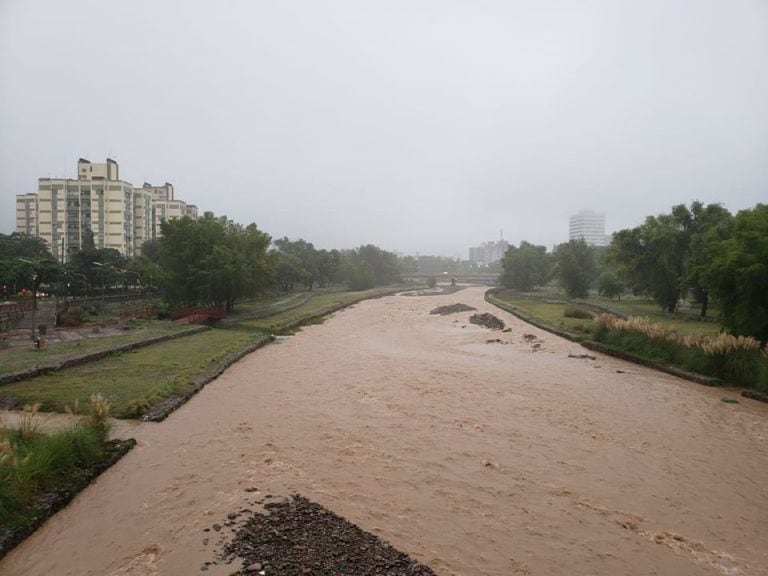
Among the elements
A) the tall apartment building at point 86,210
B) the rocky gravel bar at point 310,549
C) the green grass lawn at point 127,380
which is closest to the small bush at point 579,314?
the green grass lawn at point 127,380

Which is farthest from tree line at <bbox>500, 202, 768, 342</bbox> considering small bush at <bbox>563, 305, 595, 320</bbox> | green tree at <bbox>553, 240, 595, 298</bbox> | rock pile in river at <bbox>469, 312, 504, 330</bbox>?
rock pile in river at <bbox>469, 312, 504, 330</bbox>

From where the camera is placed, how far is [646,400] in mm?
15914

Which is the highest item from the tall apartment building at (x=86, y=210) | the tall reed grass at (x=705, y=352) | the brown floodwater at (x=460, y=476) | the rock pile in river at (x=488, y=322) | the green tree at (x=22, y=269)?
the tall apartment building at (x=86, y=210)

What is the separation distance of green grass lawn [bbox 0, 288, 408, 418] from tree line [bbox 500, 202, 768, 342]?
2167 cm

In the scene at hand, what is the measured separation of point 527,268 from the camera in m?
75.6

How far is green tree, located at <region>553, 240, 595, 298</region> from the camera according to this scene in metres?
53.0

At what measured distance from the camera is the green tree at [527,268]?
2953 inches

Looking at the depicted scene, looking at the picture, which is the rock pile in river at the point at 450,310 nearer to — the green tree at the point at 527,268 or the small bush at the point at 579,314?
the small bush at the point at 579,314

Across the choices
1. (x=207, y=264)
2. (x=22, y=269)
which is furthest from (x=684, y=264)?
(x=22, y=269)

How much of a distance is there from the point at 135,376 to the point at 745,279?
23.6 meters

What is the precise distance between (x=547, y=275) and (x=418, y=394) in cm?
6312

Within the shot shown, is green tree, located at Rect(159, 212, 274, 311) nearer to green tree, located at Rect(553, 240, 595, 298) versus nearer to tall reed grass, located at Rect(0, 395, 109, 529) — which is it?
tall reed grass, located at Rect(0, 395, 109, 529)

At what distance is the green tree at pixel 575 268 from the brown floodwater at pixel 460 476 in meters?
36.3

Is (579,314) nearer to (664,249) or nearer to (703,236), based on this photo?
(664,249)
